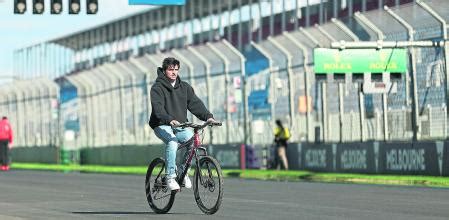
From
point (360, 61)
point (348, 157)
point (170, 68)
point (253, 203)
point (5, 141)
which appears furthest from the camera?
point (5, 141)

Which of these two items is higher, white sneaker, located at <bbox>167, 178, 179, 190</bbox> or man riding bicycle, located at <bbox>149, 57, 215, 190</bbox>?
man riding bicycle, located at <bbox>149, 57, 215, 190</bbox>

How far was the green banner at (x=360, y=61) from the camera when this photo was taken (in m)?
26.3

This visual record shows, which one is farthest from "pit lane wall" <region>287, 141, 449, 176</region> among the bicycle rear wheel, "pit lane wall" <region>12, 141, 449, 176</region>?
the bicycle rear wheel

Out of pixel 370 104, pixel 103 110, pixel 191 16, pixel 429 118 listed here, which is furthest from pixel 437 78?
pixel 191 16

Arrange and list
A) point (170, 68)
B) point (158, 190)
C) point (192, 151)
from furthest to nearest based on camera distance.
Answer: point (158, 190), point (170, 68), point (192, 151)

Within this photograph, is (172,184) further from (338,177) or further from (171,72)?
(338,177)

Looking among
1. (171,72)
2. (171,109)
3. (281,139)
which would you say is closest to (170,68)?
(171,72)

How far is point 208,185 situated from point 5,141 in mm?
24593

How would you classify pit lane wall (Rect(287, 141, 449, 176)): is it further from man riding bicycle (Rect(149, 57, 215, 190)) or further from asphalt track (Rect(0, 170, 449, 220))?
man riding bicycle (Rect(149, 57, 215, 190))

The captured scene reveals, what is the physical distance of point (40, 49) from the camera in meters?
62.1

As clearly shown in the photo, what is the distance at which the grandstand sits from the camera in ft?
77.4

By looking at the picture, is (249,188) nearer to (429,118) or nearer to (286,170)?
(429,118)

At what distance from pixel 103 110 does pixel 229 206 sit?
24.1 metres

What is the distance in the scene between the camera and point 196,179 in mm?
12625
